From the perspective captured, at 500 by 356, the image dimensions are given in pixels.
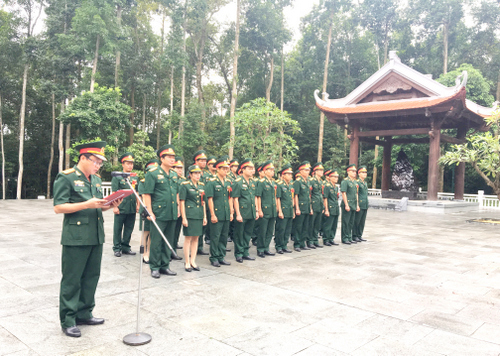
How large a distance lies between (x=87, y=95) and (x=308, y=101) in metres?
20.2

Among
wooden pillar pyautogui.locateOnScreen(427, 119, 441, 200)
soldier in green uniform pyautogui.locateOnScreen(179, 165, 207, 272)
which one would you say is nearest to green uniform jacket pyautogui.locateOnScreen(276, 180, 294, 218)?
soldier in green uniform pyautogui.locateOnScreen(179, 165, 207, 272)

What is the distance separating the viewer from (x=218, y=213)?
5293mm

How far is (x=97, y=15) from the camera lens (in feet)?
54.4

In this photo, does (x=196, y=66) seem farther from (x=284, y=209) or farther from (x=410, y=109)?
(x=284, y=209)

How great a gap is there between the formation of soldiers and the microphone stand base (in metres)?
1.50

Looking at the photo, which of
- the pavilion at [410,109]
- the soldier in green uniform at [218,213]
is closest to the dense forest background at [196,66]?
the pavilion at [410,109]

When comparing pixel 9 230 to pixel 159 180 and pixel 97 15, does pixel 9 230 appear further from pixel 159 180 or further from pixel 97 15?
pixel 97 15

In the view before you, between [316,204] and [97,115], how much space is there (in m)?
11.8

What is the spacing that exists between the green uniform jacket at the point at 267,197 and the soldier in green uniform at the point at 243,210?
0.72ft

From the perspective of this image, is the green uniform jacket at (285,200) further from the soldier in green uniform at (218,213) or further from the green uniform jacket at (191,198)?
the green uniform jacket at (191,198)

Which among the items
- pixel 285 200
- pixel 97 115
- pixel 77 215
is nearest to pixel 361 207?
pixel 285 200

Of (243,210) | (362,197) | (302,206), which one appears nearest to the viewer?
(243,210)

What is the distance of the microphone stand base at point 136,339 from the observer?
2.72 m

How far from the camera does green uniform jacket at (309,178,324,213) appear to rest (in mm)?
6787
